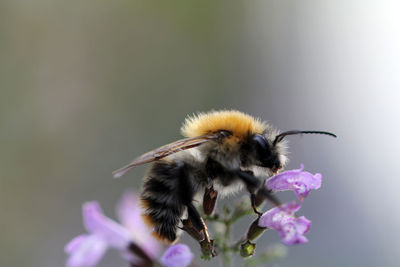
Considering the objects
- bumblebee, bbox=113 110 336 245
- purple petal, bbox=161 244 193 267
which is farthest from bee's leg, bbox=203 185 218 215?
purple petal, bbox=161 244 193 267

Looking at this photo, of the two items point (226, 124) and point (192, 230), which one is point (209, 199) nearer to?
point (192, 230)

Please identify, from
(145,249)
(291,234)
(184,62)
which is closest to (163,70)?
(184,62)

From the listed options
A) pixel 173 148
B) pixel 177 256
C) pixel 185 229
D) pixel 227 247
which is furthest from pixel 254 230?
pixel 173 148

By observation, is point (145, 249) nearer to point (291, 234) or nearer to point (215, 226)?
point (215, 226)

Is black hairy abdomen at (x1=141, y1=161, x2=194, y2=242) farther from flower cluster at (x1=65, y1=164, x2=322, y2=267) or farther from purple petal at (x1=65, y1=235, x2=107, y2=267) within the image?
purple petal at (x1=65, y1=235, x2=107, y2=267)

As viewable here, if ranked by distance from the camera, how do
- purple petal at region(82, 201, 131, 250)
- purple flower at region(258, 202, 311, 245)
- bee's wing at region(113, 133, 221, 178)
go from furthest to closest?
purple petal at region(82, 201, 131, 250), bee's wing at region(113, 133, 221, 178), purple flower at region(258, 202, 311, 245)

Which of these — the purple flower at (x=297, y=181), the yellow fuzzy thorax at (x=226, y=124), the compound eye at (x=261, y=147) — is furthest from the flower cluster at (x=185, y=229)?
the yellow fuzzy thorax at (x=226, y=124)

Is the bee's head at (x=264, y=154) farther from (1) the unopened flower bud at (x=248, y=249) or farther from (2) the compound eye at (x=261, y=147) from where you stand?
(1) the unopened flower bud at (x=248, y=249)
